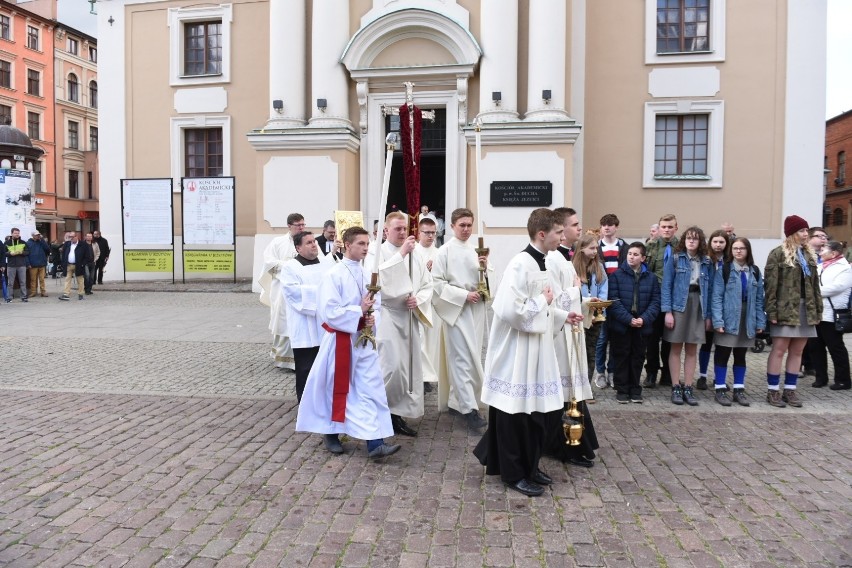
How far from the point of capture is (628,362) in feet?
22.2

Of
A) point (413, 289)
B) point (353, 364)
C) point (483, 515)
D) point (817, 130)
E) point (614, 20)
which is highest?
point (614, 20)

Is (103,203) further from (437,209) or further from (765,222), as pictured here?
(765,222)

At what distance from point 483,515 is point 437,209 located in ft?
51.9

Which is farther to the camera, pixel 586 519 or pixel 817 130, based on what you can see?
pixel 817 130

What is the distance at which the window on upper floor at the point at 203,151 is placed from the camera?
20500mm

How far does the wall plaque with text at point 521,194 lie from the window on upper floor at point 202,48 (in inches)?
396

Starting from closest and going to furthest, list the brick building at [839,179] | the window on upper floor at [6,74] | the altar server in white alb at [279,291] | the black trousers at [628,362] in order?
the black trousers at [628,362], the altar server in white alb at [279,291], the brick building at [839,179], the window on upper floor at [6,74]

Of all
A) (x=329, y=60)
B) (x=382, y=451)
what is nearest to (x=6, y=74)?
(x=329, y=60)

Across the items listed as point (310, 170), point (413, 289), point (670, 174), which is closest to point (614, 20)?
point (670, 174)

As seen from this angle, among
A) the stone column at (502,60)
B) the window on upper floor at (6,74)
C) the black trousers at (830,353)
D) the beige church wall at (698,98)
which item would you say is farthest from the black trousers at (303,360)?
the window on upper floor at (6,74)

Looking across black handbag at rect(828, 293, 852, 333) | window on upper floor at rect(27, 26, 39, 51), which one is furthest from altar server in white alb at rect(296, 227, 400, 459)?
window on upper floor at rect(27, 26, 39, 51)

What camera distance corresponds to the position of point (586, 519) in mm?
3957

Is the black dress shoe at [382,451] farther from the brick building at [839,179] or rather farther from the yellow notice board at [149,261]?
the brick building at [839,179]

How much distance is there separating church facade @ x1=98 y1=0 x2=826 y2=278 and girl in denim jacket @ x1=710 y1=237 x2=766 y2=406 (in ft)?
28.7
